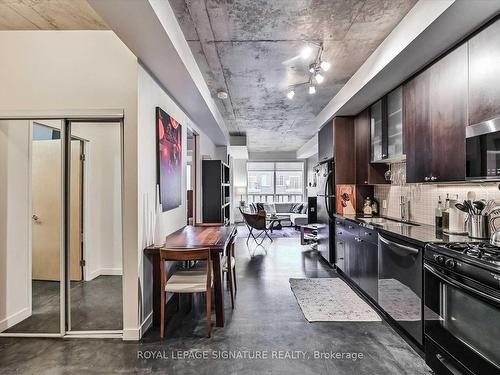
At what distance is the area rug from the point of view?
292 cm

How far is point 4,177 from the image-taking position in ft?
8.86

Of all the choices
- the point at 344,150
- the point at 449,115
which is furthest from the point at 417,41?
the point at 344,150

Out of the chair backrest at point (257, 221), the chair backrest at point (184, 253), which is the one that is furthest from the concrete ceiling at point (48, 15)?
the chair backrest at point (257, 221)

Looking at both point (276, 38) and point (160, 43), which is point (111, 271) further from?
point (276, 38)

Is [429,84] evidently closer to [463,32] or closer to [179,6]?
[463,32]

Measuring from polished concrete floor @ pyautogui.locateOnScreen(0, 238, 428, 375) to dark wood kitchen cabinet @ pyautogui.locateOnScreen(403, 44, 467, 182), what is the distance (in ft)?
5.11

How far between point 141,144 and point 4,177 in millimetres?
1391

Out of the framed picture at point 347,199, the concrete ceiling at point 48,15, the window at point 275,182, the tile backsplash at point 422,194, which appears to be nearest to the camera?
the concrete ceiling at point 48,15

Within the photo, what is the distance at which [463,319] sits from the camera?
68.7 inches

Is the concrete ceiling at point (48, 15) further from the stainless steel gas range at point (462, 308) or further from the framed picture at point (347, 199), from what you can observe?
the framed picture at point (347, 199)

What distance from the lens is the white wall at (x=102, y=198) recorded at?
394 centimetres

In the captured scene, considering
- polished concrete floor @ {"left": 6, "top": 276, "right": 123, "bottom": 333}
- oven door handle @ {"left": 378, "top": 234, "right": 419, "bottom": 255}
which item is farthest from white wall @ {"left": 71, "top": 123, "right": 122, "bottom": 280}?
oven door handle @ {"left": 378, "top": 234, "right": 419, "bottom": 255}

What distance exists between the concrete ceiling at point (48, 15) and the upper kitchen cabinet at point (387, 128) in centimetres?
320

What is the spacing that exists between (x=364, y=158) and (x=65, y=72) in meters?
3.85
